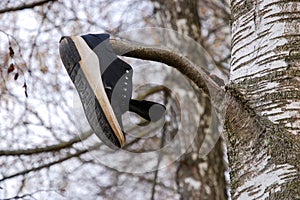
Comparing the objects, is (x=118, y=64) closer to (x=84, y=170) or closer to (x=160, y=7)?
(x=160, y=7)

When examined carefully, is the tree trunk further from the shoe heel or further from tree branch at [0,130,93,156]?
tree branch at [0,130,93,156]

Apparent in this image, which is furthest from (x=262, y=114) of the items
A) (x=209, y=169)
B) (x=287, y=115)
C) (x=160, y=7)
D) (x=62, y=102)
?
(x=62, y=102)

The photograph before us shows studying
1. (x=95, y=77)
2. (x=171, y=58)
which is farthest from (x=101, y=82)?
(x=171, y=58)

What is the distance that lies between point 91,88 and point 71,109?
2.24 m

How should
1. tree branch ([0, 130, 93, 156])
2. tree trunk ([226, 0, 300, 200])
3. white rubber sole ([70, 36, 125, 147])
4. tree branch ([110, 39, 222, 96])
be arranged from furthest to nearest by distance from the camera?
tree branch ([0, 130, 93, 156]) → tree branch ([110, 39, 222, 96]) → white rubber sole ([70, 36, 125, 147]) → tree trunk ([226, 0, 300, 200])

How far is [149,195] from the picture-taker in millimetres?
3615

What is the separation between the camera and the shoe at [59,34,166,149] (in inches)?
41.8

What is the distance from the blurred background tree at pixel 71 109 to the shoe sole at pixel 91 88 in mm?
1590

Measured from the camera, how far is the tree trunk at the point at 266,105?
37.4 inches

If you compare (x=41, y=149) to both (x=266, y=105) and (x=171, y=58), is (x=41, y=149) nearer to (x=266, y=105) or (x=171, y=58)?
(x=171, y=58)

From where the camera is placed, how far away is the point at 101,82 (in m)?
1.08

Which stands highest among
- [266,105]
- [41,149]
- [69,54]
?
[41,149]

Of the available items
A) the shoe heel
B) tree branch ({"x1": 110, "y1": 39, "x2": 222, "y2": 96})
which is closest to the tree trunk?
tree branch ({"x1": 110, "y1": 39, "x2": 222, "y2": 96})

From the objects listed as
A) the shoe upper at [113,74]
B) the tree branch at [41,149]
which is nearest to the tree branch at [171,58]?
the shoe upper at [113,74]
